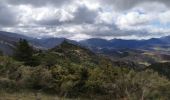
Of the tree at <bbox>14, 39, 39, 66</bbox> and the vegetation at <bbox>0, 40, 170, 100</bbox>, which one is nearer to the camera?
the vegetation at <bbox>0, 40, 170, 100</bbox>

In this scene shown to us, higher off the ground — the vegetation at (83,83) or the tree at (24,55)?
the tree at (24,55)

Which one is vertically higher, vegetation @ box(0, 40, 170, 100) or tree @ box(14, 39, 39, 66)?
tree @ box(14, 39, 39, 66)

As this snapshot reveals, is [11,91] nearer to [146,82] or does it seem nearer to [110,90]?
[110,90]

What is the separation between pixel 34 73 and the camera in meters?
64.1

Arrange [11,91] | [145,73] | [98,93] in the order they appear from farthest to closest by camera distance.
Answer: [98,93] < [145,73] < [11,91]

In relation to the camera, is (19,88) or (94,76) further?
(94,76)

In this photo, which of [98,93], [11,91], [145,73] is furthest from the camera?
[98,93]

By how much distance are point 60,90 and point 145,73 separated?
17734 mm

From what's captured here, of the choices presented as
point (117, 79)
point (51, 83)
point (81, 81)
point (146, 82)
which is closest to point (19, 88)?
point (51, 83)

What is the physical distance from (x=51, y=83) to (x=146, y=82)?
65.5 feet

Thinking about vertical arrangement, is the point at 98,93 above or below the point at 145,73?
below

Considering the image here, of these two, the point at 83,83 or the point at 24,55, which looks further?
the point at 24,55

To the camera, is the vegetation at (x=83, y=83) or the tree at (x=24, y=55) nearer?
the vegetation at (x=83, y=83)

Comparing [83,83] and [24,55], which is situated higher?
[24,55]
